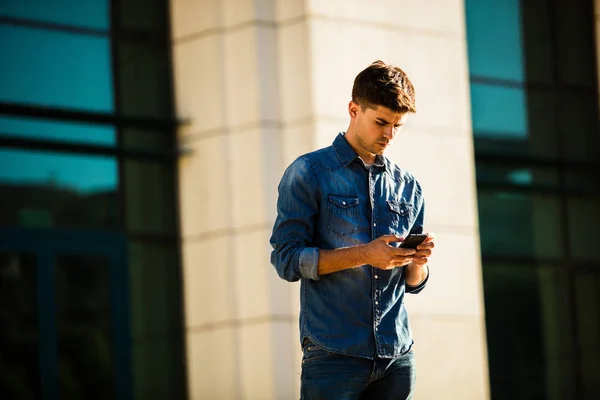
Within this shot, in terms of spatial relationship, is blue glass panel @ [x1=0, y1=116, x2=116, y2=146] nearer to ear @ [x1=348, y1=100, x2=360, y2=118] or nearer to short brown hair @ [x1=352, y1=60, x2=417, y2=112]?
ear @ [x1=348, y1=100, x2=360, y2=118]

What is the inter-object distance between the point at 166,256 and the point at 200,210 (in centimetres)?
63

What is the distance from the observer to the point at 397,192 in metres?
5.35

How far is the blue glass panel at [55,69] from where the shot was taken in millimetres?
11656

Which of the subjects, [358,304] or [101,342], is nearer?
[358,304]

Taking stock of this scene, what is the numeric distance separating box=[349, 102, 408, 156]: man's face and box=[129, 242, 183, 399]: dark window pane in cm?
720

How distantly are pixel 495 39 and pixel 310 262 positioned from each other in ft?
A: 33.1

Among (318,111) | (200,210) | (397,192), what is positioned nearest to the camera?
(397,192)

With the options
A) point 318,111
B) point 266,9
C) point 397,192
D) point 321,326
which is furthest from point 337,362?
point 266,9

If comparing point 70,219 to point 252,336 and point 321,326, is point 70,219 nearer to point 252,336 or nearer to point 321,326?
point 252,336

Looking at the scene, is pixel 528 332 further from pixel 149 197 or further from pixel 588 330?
pixel 149 197

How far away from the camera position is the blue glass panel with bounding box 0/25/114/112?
11.7 meters

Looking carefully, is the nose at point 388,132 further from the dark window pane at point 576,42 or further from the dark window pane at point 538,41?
the dark window pane at point 576,42

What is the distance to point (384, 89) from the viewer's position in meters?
5.04

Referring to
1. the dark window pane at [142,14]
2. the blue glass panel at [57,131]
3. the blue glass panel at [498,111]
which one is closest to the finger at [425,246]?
the blue glass panel at [57,131]
